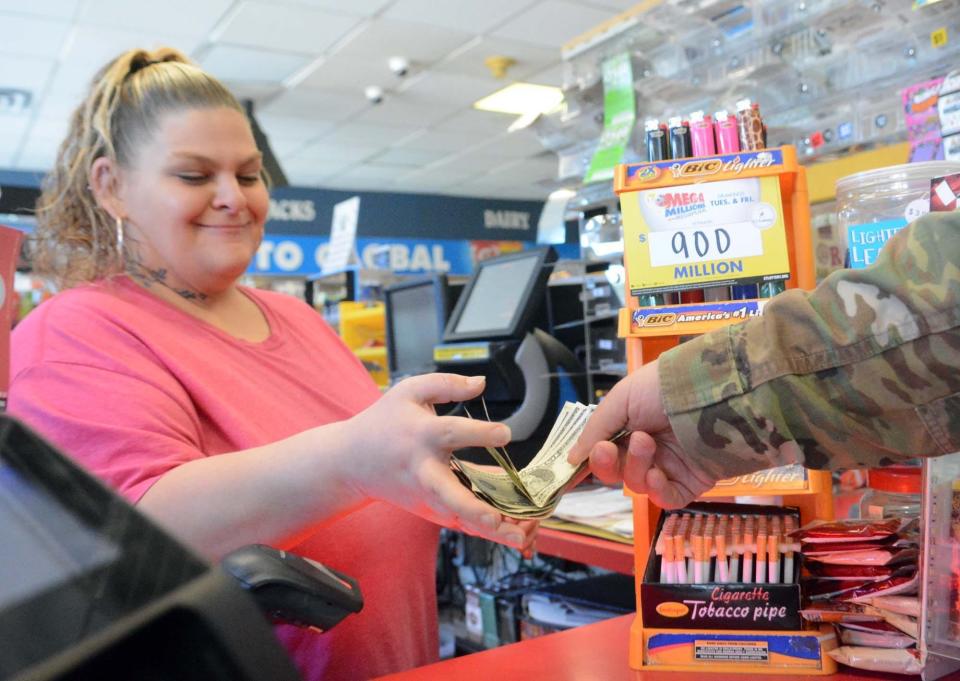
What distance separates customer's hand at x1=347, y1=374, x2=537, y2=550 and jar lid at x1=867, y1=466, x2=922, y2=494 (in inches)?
25.0

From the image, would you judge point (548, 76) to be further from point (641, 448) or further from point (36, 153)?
point (641, 448)

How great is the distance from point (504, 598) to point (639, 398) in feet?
5.36

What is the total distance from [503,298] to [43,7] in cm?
403

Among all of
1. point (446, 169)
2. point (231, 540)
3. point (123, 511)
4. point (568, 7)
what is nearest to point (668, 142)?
point (231, 540)

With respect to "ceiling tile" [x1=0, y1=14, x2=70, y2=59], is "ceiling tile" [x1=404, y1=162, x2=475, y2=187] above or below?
below

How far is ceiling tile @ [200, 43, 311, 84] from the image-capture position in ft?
19.5

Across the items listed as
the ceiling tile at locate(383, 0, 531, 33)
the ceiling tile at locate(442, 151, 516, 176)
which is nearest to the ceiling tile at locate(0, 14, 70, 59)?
the ceiling tile at locate(383, 0, 531, 33)

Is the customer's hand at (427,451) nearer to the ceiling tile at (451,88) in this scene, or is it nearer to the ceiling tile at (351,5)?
the ceiling tile at (351,5)

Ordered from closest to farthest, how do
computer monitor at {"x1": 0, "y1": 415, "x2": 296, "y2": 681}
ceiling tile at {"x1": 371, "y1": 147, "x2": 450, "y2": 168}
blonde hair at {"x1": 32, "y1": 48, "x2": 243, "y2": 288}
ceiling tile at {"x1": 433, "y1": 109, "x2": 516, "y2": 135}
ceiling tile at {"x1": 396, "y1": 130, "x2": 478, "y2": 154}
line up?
computer monitor at {"x1": 0, "y1": 415, "x2": 296, "y2": 681}, blonde hair at {"x1": 32, "y1": 48, "x2": 243, "y2": 288}, ceiling tile at {"x1": 433, "y1": 109, "x2": 516, "y2": 135}, ceiling tile at {"x1": 396, "y1": 130, "x2": 478, "y2": 154}, ceiling tile at {"x1": 371, "y1": 147, "x2": 450, "y2": 168}

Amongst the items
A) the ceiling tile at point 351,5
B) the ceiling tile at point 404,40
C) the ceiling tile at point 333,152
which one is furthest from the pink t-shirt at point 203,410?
the ceiling tile at point 333,152

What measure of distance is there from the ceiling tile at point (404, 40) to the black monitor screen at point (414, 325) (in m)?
2.96

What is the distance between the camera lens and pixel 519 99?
7445 mm

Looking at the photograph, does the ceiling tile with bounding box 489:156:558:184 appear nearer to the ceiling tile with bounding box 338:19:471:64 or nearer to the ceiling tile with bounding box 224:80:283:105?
the ceiling tile with bounding box 338:19:471:64

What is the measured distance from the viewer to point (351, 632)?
123cm
